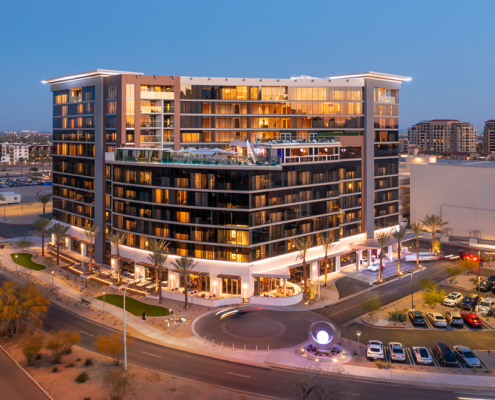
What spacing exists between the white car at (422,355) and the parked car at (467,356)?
3.14 meters

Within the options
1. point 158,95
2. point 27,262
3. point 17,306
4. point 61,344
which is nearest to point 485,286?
point 61,344

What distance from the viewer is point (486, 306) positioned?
65.1 m

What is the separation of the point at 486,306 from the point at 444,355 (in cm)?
1998

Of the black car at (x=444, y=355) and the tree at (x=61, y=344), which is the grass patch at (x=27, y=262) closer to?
the tree at (x=61, y=344)

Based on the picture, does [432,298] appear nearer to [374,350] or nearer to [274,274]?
[374,350]

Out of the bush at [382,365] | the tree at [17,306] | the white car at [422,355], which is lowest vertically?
the bush at [382,365]

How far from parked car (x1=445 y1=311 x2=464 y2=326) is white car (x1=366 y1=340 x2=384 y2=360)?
14163 mm

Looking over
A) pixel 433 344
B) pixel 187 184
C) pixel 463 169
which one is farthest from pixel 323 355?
pixel 463 169

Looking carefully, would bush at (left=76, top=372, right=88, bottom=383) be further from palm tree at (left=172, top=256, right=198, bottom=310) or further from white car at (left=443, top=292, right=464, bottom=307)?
white car at (left=443, top=292, right=464, bottom=307)

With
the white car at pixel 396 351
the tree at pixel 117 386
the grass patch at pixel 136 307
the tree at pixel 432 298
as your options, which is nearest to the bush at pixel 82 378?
the tree at pixel 117 386

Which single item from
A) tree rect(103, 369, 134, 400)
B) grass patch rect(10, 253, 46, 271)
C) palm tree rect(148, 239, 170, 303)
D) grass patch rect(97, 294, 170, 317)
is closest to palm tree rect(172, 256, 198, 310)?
palm tree rect(148, 239, 170, 303)

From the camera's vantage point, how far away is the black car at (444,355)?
48625 mm

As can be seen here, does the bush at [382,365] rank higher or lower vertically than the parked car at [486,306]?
lower

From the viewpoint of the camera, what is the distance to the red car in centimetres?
5953
